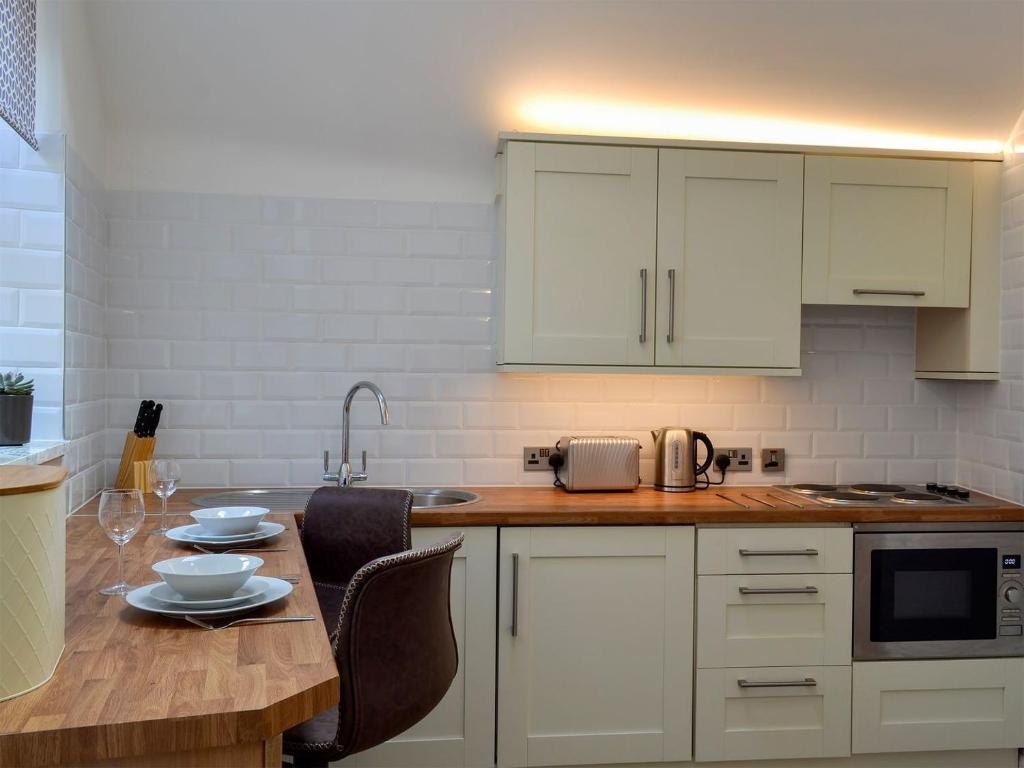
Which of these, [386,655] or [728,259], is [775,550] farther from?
[386,655]

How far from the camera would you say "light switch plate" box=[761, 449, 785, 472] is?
3.73 m

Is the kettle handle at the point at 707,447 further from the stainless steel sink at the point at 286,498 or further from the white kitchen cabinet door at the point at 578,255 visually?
the stainless steel sink at the point at 286,498

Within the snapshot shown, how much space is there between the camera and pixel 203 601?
167 centimetres

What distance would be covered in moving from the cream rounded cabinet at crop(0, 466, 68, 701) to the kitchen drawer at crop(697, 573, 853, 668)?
223cm

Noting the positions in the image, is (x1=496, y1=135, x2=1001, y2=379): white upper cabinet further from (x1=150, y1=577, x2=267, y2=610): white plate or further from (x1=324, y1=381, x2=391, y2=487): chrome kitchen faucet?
(x1=150, y1=577, x2=267, y2=610): white plate

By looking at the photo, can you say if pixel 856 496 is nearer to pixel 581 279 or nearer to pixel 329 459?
pixel 581 279

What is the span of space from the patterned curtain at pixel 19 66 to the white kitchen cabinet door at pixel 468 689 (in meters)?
1.70

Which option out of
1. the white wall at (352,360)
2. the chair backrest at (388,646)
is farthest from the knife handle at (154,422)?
the chair backrest at (388,646)

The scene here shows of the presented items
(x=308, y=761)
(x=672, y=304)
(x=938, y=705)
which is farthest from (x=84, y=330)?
(x=938, y=705)

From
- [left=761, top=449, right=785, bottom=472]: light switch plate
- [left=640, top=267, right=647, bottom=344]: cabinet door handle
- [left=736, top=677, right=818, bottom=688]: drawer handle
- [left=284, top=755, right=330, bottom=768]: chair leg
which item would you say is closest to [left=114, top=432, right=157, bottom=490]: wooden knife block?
[left=284, top=755, right=330, bottom=768]: chair leg

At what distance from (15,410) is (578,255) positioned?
1832 millimetres

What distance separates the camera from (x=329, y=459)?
353 centimetres

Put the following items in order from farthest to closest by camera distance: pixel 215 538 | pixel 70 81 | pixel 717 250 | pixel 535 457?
pixel 535 457, pixel 717 250, pixel 70 81, pixel 215 538

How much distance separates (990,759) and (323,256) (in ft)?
9.87
